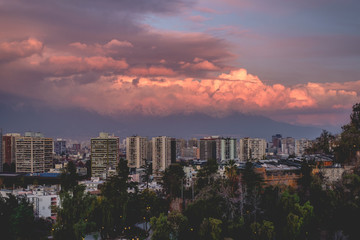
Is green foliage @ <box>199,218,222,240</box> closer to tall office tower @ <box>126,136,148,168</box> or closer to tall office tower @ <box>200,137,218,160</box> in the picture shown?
tall office tower @ <box>126,136,148,168</box>

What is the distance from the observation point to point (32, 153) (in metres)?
70.9

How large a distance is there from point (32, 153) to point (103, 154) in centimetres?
1216

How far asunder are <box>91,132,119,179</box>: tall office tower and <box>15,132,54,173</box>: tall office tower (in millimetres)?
9507

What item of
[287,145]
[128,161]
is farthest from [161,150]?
→ [287,145]

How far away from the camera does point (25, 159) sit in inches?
2771

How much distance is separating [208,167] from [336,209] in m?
12.1

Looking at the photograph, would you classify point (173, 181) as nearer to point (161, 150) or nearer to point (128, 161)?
→ point (128, 161)

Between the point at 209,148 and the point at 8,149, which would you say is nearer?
the point at 8,149

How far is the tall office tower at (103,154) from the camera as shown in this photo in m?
66.4

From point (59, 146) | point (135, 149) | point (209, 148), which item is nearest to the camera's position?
point (135, 149)

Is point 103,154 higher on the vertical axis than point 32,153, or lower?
lower

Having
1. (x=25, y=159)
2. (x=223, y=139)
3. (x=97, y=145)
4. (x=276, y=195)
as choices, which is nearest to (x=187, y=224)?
(x=276, y=195)

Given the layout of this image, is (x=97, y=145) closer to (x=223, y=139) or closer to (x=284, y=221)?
(x=223, y=139)

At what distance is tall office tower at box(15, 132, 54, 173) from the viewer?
70.3 metres
